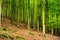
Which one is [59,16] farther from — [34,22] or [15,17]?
[15,17]

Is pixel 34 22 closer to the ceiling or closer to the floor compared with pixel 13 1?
closer to the floor

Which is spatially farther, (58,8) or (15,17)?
(15,17)

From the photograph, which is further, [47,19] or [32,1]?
[47,19]

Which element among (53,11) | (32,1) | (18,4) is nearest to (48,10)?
(53,11)

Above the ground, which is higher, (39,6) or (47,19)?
(39,6)

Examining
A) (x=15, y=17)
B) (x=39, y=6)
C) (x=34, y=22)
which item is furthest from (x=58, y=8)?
(x=15, y=17)

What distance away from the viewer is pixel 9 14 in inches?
1607

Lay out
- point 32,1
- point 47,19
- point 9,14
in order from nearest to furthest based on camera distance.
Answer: point 32,1 → point 47,19 → point 9,14

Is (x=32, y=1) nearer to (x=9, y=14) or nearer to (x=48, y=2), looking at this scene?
(x=48, y=2)

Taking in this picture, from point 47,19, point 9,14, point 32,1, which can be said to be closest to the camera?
point 32,1

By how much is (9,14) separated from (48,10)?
989 cm

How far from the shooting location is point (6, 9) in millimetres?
38625

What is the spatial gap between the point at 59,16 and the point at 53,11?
1604 mm

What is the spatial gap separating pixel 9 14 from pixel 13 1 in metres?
5.89
